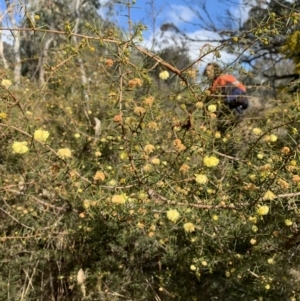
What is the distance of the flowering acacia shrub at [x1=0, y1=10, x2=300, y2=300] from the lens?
5.15 ft

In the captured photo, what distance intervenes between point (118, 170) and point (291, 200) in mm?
685

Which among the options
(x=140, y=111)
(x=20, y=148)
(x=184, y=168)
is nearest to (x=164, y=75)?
(x=140, y=111)

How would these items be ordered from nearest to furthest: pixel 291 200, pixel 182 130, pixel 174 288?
pixel 291 200
pixel 182 130
pixel 174 288

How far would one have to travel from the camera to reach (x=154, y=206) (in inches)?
69.4

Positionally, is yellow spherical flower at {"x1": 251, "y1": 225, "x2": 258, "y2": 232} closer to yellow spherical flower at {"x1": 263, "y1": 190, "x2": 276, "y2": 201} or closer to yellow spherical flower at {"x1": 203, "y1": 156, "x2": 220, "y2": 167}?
yellow spherical flower at {"x1": 263, "y1": 190, "x2": 276, "y2": 201}

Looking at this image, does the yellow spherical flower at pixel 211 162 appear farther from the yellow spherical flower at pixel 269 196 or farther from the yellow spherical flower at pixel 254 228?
the yellow spherical flower at pixel 254 228

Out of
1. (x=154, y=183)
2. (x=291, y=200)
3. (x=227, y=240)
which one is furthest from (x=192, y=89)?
(x=227, y=240)

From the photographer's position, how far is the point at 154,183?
5.28ft

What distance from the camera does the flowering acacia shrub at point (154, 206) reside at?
157cm

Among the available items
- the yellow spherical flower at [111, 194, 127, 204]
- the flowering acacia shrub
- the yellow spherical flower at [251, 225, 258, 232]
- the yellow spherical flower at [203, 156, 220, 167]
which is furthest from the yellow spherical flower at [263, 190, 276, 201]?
the yellow spherical flower at [111, 194, 127, 204]

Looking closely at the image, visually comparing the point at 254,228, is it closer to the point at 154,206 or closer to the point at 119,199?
the point at 154,206

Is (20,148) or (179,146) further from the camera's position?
(179,146)

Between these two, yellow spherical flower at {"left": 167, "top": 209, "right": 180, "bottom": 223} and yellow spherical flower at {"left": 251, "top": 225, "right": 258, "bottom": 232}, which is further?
yellow spherical flower at {"left": 251, "top": 225, "right": 258, "bottom": 232}

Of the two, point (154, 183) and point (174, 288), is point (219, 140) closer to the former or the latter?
point (154, 183)
